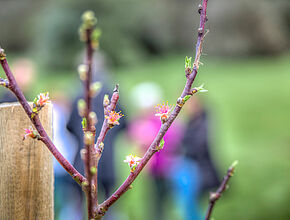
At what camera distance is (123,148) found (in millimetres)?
8211

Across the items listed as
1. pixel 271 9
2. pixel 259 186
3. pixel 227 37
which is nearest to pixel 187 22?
pixel 227 37

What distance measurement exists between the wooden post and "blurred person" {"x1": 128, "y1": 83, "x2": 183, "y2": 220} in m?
3.02

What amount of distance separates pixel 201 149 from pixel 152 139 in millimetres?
582

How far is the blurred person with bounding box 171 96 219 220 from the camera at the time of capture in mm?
4438

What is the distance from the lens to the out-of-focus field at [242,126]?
18.7 ft

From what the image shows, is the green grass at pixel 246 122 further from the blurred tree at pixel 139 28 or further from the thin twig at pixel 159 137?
the thin twig at pixel 159 137

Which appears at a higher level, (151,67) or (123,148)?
(151,67)

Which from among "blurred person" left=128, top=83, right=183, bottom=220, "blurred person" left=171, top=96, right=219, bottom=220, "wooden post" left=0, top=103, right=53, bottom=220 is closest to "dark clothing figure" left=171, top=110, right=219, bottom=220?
"blurred person" left=171, top=96, right=219, bottom=220

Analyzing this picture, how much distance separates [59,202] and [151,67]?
1252 cm

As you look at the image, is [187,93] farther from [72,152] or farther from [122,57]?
[122,57]

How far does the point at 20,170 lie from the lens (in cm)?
124

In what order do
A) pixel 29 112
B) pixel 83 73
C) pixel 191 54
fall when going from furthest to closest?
1. pixel 191 54
2. pixel 29 112
3. pixel 83 73

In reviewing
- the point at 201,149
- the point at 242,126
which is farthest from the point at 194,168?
the point at 242,126

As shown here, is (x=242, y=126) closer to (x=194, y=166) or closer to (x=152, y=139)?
(x=194, y=166)
